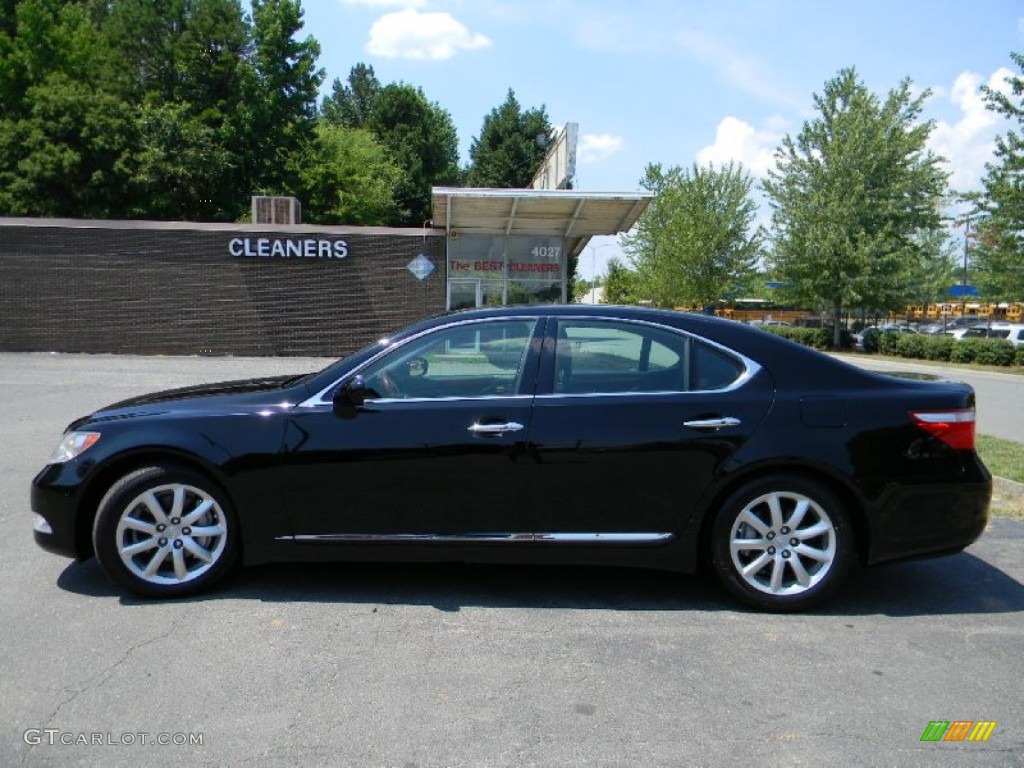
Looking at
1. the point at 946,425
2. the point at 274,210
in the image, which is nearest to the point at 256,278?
the point at 274,210

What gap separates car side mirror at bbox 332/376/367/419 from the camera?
13.9 ft

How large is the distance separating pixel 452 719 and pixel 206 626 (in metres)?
1.52

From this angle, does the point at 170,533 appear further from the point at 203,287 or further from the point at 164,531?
the point at 203,287

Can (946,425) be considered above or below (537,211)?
below

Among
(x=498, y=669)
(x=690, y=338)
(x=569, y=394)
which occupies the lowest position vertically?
(x=498, y=669)

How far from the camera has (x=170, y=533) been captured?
14.0 ft

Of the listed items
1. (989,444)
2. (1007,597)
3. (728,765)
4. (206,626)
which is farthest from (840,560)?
(989,444)

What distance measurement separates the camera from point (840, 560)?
419 cm

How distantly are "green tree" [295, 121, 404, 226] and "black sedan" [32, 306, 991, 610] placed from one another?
3778cm

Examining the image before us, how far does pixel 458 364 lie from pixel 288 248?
1835cm

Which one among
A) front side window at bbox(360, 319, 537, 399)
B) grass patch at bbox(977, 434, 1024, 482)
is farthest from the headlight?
grass patch at bbox(977, 434, 1024, 482)

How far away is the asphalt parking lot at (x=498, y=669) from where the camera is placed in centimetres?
297

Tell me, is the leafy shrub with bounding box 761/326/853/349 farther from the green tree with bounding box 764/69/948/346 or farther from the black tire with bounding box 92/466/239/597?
the black tire with bounding box 92/466/239/597

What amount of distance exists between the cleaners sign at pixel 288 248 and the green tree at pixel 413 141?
29885 mm
